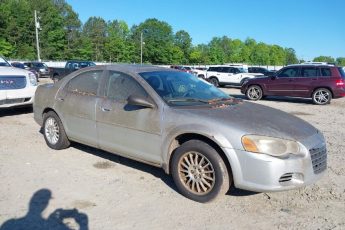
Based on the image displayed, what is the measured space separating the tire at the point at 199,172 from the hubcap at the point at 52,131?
269cm

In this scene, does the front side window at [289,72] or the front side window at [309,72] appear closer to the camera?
the front side window at [309,72]

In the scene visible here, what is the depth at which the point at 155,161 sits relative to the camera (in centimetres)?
491

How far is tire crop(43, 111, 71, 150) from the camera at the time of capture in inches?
252

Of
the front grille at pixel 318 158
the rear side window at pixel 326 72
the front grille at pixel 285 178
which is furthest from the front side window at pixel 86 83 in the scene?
the rear side window at pixel 326 72

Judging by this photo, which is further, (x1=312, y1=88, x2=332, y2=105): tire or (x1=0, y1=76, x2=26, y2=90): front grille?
(x1=312, y1=88, x2=332, y2=105): tire

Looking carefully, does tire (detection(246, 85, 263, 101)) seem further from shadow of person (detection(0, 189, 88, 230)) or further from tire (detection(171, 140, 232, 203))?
shadow of person (detection(0, 189, 88, 230))

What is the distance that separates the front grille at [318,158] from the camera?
4.31 meters

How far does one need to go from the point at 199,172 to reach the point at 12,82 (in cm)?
684

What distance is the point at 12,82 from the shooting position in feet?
31.4

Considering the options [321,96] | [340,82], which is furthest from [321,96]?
[340,82]

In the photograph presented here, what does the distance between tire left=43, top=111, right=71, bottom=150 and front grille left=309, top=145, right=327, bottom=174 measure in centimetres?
A: 394

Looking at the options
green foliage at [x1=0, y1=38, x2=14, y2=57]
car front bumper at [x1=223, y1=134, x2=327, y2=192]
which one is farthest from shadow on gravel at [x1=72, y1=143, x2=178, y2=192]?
green foliage at [x1=0, y1=38, x2=14, y2=57]

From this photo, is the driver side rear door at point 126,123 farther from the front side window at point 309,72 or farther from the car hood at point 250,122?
the front side window at point 309,72

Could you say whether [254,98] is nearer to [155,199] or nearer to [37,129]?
[37,129]
